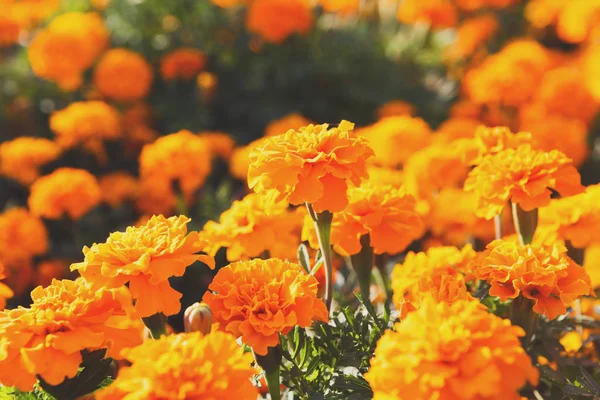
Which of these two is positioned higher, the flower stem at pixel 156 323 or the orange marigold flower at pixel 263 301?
the orange marigold flower at pixel 263 301

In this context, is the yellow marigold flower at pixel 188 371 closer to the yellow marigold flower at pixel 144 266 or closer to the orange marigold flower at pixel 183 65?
the yellow marigold flower at pixel 144 266

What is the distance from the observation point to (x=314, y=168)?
48.2 inches

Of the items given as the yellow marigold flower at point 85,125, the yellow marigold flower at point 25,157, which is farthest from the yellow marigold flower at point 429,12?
the yellow marigold flower at point 25,157

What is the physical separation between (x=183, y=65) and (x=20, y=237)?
1192mm

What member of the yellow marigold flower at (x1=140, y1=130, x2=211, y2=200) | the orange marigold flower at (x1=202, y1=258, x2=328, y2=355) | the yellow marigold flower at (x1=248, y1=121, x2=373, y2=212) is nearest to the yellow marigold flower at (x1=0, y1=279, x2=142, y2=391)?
the orange marigold flower at (x1=202, y1=258, x2=328, y2=355)

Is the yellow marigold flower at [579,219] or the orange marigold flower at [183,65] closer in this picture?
the yellow marigold flower at [579,219]

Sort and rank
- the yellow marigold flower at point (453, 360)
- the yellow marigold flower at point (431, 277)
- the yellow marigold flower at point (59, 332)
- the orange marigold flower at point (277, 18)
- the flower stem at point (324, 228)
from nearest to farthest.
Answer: the yellow marigold flower at point (453, 360)
the yellow marigold flower at point (59, 332)
the yellow marigold flower at point (431, 277)
the flower stem at point (324, 228)
the orange marigold flower at point (277, 18)

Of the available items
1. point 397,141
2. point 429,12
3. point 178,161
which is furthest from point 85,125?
point 429,12

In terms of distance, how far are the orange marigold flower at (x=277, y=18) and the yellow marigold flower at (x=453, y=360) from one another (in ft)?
8.52

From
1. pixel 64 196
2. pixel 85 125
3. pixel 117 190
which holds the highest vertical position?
pixel 85 125

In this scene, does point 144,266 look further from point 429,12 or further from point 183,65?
point 429,12

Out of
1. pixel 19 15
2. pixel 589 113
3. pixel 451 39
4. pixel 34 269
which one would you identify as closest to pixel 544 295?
pixel 34 269

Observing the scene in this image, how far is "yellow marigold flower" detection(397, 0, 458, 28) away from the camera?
3654 millimetres

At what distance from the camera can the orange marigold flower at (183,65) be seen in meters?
3.38
